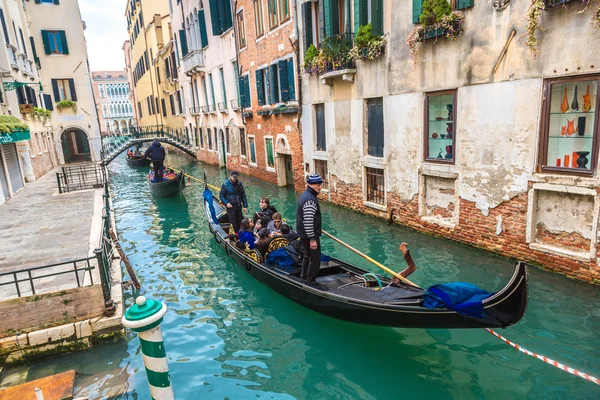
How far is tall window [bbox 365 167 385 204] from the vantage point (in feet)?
29.1

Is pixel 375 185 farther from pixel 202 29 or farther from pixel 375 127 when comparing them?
pixel 202 29

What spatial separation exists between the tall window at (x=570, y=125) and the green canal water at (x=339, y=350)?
1.56 meters

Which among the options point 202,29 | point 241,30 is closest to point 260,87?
point 241,30

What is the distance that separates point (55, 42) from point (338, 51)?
16.4m

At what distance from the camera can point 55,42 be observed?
1895cm

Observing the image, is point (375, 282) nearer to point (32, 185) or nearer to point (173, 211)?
point (173, 211)

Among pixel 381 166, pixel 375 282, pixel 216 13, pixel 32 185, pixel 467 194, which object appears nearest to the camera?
pixel 375 282

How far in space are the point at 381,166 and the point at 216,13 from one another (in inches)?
466

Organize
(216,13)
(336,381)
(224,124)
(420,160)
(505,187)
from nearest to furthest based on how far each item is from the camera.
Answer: (336,381), (505,187), (420,160), (216,13), (224,124)

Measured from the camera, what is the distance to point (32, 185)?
13.9 meters

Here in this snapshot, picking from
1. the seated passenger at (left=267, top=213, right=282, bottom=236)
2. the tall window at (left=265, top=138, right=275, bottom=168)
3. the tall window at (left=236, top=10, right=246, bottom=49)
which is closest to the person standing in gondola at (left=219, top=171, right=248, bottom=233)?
the seated passenger at (left=267, top=213, right=282, bottom=236)

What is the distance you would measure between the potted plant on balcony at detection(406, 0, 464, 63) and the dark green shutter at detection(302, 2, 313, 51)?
4.06 meters

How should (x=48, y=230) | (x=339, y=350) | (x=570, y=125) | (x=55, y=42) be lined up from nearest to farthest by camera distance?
1. (x=339, y=350)
2. (x=570, y=125)
3. (x=48, y=230)
4. (x=55, y=42)

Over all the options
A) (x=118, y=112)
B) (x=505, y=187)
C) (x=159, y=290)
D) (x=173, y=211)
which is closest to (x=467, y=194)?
(x=505, y=187)
